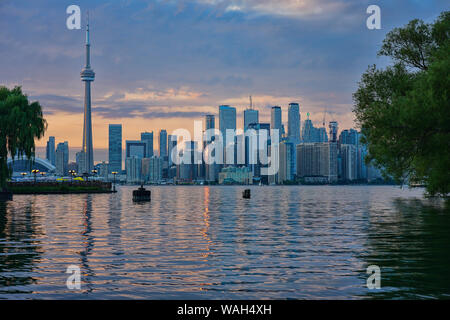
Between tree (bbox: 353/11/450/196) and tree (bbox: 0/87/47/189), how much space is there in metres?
48.1

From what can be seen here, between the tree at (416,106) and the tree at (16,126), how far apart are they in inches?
1896

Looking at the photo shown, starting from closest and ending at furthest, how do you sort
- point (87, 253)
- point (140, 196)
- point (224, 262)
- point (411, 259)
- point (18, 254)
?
point (224, 262) < point (411, 259) < point (18, 254) < point (87, 253) < point (140, 196)

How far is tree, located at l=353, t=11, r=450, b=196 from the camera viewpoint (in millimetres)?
35344

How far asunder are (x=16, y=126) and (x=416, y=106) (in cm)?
5829

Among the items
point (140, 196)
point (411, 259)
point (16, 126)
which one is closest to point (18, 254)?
point (411, 259)

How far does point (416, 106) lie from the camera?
3525 cm

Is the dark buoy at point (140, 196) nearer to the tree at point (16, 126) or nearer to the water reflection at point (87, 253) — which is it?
the tree at point (16, 126)

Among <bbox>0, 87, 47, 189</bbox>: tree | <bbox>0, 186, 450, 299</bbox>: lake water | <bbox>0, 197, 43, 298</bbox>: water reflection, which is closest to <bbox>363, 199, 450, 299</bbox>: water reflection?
<bbox>0, 186, 450, 299</bbox>: lake water

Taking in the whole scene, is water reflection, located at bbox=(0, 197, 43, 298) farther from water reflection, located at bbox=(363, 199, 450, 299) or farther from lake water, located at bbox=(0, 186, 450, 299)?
water reflection, located at bbox=(363, 199, 450, 299)

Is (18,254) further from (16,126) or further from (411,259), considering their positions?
(16,126)
